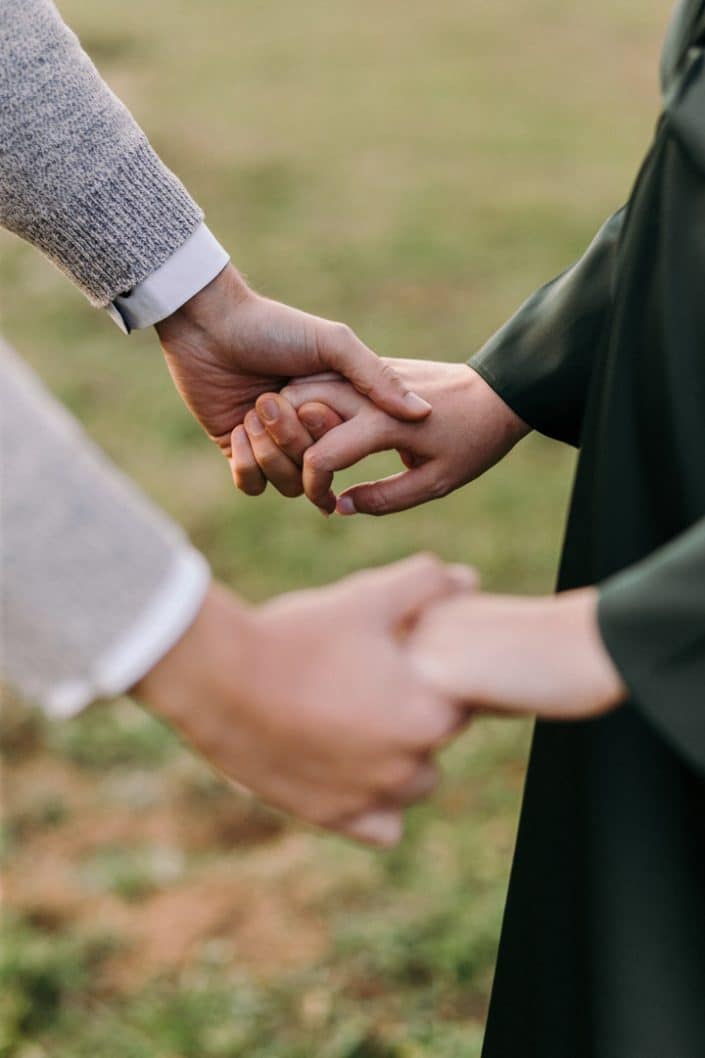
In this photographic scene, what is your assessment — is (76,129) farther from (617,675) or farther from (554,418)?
(617,675)

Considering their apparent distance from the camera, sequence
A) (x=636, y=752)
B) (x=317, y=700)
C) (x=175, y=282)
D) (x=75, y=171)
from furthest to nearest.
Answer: (x=175, y=282), (x=75, y=171), (x=636, y=752), (x=317, y=700)

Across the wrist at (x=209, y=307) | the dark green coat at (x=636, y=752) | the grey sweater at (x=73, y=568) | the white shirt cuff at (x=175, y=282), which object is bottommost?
the dark green coat at (x=636, y=752)

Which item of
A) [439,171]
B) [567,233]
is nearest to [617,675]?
[567,233]

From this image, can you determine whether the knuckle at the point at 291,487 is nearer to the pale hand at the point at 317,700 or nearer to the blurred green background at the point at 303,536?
the pale hand at the point at 317,700

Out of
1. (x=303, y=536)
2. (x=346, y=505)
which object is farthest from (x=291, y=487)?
(x=303, y=536)

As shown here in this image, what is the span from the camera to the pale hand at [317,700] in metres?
1.23

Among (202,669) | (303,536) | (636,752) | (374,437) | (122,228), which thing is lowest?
(303,536)

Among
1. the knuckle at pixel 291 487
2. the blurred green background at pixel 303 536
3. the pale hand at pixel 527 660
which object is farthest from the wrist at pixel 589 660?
the blurred green background at pixel 303 536

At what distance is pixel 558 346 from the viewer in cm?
167

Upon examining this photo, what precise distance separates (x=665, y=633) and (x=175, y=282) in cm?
83

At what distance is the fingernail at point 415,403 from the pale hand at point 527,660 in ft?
1.78

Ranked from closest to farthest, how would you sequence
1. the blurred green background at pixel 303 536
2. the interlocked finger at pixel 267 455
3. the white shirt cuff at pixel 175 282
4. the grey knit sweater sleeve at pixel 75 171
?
the grey knit sweater sleeve at pixel 75 171 → the white shirt cuff at pixel 175 282 → the interlocked finger at pixel 267 455 → the blurred green background at pixel 303 536

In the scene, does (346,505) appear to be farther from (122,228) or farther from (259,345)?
(122,228)

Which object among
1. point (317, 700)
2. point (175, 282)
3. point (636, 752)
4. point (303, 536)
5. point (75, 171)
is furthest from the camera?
point (303, 536)
